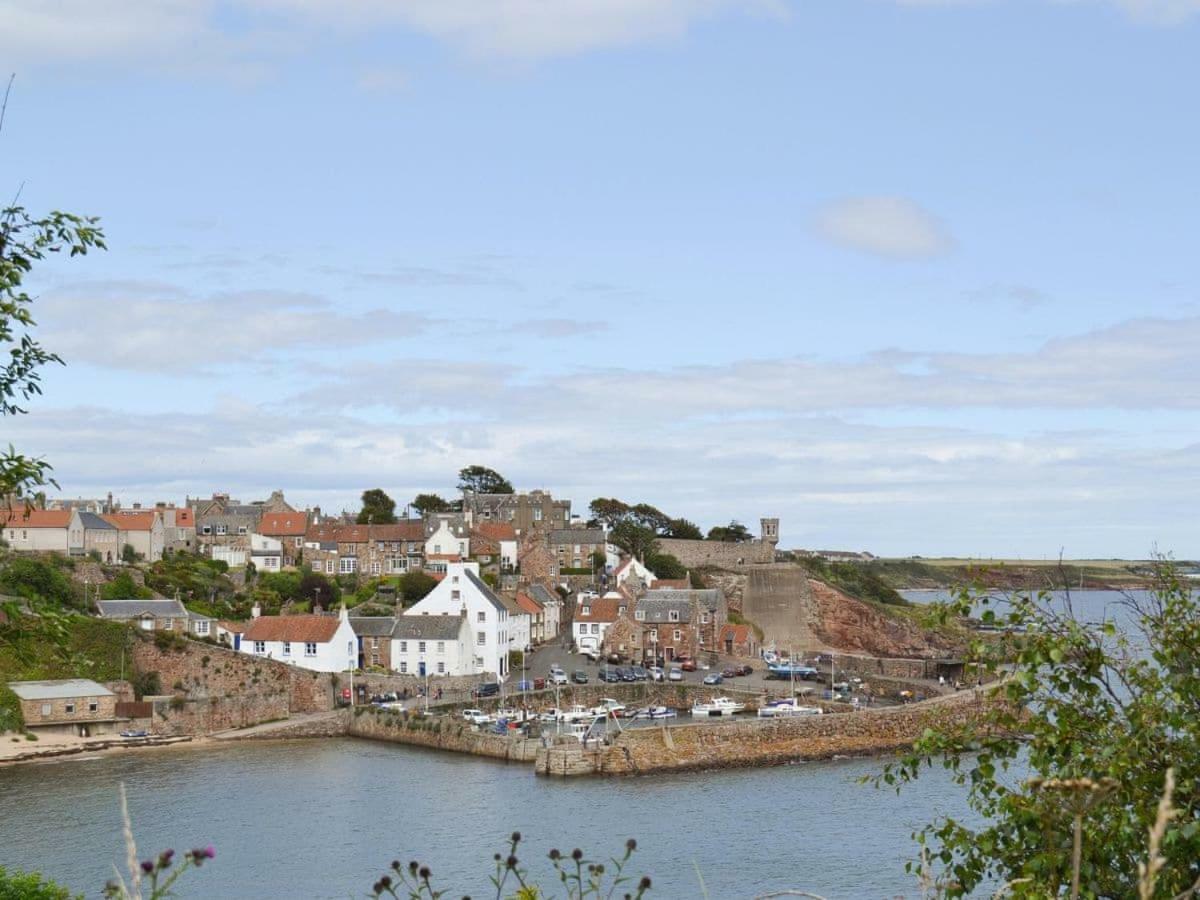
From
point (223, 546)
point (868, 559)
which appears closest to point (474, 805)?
point (223, 546)

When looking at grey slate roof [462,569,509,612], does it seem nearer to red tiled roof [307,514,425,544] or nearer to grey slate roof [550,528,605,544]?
red tiled roof [307,514,425,544]

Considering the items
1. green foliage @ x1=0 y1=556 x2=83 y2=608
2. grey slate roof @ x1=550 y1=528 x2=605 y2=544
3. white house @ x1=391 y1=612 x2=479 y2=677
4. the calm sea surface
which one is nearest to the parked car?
the calm sea surface

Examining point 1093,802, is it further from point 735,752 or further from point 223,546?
point 223,546

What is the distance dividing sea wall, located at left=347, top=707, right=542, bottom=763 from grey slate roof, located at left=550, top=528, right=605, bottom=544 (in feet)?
106

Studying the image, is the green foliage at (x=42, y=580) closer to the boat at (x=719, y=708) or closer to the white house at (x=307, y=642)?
the white house at (x=307, y=642)

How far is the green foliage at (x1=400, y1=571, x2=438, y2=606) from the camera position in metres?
59.0

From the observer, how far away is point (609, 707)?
46938mm

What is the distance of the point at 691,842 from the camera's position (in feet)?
92.5

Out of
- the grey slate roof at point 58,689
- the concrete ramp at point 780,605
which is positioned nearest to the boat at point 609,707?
the grey slate roof at point 58,689

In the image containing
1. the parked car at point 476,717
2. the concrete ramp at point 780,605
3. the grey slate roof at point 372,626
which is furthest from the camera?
the concrete ramp at point 780,605

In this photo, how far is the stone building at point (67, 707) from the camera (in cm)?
4072

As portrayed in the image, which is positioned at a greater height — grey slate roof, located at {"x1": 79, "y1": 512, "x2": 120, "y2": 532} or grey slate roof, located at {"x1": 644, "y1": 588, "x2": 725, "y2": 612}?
grey slate roof, located at {"x1": 79, "y1": 512, "x2": 120, "y2": 532}

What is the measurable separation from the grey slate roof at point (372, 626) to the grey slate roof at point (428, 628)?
0.89 feet

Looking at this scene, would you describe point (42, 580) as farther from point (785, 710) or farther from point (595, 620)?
point (785, 710)
